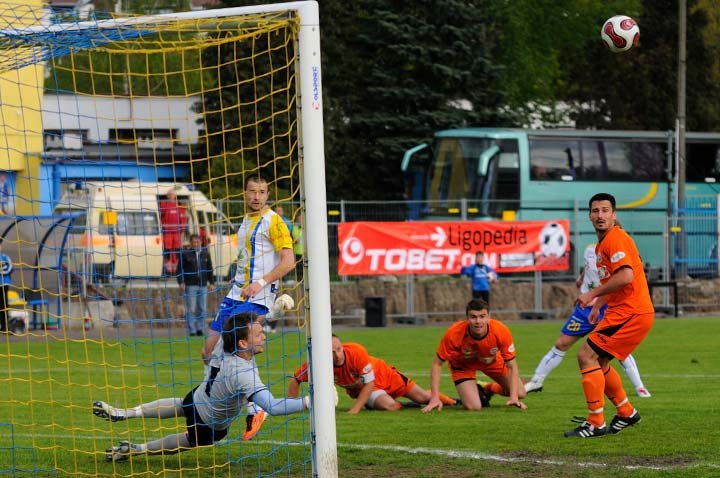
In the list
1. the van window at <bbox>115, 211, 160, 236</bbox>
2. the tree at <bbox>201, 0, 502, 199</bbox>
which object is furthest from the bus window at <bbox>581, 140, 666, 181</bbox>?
the van window at <bbox>115, 211, 160, 236</bbox>

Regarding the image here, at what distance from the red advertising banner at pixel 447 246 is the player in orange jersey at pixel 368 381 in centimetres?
1274

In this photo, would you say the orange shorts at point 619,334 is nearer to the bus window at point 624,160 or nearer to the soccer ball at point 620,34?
the soccer ball at point 620,34

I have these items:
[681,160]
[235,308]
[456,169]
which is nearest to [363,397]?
[235,308]

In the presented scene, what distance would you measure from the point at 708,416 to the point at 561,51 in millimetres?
41928

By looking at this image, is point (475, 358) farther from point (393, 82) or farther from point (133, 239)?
point (393, 82)

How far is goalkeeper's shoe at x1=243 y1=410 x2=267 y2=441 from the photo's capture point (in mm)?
8836

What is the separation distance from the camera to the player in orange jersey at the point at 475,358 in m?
11.1

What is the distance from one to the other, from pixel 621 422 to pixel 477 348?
2.09 meters

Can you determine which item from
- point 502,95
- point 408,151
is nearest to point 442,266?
point 408,151

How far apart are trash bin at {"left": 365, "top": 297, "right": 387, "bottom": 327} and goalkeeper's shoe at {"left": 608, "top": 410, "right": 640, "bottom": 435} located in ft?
47.9

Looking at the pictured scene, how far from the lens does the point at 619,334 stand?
9.30 m

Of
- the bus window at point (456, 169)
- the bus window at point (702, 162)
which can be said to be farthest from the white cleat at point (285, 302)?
the bus window at point (702, 162)

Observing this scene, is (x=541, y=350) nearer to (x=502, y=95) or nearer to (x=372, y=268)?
(x=372, y=268)

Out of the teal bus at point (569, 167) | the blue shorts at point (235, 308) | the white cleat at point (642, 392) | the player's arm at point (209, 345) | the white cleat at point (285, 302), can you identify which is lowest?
the white cleat at point (642, 392)
